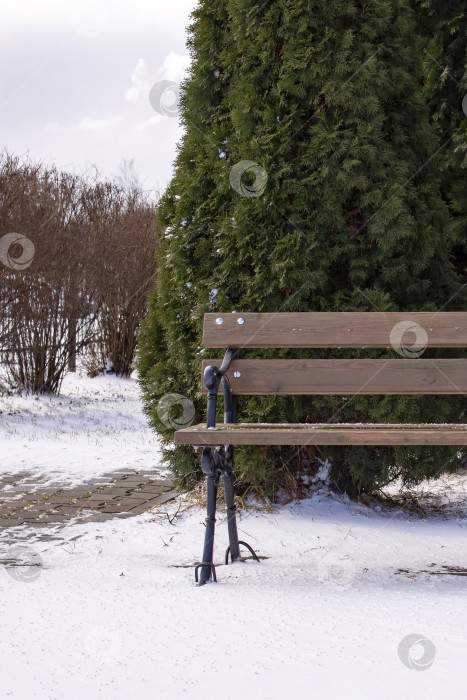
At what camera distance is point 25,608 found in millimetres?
2865

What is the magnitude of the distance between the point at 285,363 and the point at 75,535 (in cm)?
142

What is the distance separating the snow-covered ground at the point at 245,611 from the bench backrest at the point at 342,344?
0.79m

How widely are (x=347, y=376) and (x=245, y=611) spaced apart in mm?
1353

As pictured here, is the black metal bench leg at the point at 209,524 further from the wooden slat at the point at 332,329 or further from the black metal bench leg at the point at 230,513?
the wooden slat at the point at 332,329

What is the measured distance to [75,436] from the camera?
7.47 meters

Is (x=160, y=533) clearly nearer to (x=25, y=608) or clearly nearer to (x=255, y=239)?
(x=25, y=608)

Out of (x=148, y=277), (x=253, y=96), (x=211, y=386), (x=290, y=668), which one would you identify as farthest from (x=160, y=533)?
(x=148, y=277)

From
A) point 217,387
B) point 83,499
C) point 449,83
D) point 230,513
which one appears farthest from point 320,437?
point 449,83

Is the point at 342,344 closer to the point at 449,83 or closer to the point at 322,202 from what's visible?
the point at 322,202

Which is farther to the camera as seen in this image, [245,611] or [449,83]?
[449,83]

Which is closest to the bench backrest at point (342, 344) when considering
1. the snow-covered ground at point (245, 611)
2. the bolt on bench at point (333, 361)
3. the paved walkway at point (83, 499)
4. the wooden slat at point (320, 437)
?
the bolt on bench at point (333, 361)

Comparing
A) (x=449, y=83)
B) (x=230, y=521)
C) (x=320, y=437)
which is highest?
(x=449, y=83)

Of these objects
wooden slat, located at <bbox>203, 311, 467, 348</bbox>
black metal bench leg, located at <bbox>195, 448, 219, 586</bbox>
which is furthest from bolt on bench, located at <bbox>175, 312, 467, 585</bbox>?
black metal bench leg, located at <bbox>195, 448, 219, 586</bbox>

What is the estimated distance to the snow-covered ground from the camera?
221cm
